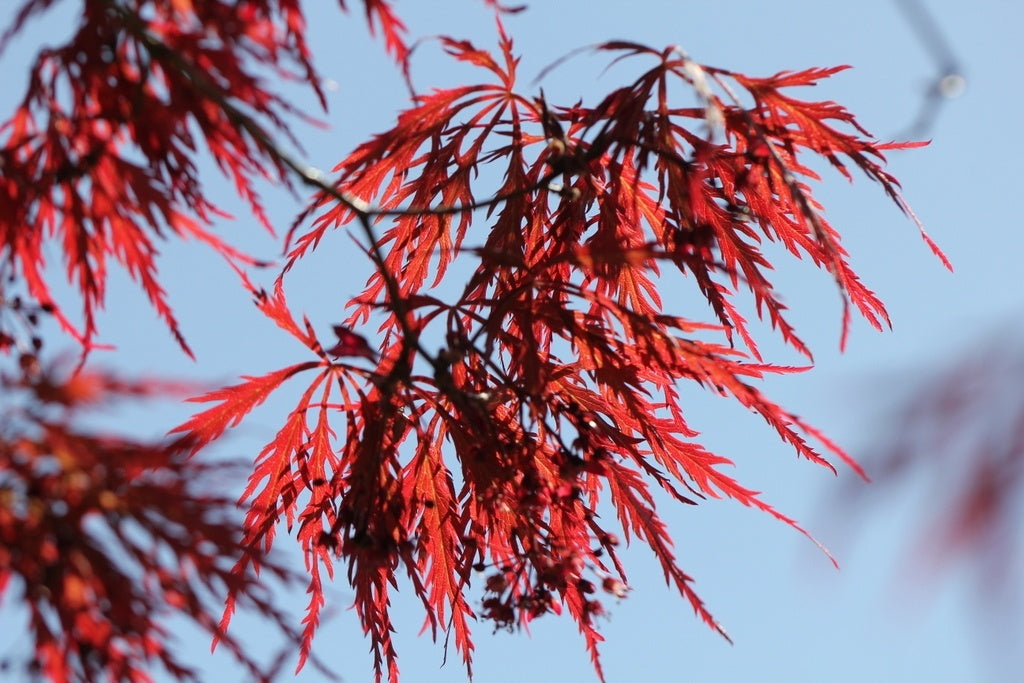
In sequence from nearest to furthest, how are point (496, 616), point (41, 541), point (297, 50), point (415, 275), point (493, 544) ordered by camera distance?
point (41, 541) → point (297, 50) → point (496, 616) → point (493, 544) → point (415, 275)

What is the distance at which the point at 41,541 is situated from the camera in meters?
1.10

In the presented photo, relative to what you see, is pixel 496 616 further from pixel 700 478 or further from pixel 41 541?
pixel 41 541

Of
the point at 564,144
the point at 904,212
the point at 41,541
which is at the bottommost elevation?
the point at 41,541

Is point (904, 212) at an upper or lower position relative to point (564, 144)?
lower

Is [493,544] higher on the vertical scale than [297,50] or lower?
lower

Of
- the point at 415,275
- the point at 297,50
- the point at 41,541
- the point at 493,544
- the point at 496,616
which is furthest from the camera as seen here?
the point at 415,275

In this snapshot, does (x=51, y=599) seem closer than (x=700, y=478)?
Yes

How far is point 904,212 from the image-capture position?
1.71 metres

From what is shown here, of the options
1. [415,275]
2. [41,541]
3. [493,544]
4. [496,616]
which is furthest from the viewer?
[415,275]

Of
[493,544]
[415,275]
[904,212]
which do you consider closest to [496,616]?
Answer: [493,544]

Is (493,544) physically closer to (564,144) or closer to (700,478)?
(700,478)

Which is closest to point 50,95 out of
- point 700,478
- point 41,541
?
point 41,541

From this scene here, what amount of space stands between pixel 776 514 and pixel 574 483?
0.32m

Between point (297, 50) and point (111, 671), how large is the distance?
0.77 meters
